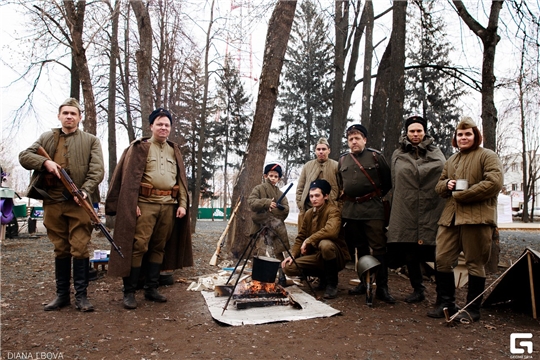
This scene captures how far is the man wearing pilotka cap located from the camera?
14.5 ft

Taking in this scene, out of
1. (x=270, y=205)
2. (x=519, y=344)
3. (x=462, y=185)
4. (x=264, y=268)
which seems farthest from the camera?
(x=270, y=205)

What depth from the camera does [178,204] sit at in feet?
16.0

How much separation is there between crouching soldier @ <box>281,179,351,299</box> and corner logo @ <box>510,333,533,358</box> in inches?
74.0

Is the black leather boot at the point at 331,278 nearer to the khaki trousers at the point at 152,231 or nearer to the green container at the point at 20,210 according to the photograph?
the khaki trousers at the point at 152,231

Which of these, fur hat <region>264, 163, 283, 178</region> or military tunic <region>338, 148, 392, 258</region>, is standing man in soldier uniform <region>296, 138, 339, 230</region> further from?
military tunic <region>338, 148, 392, 258</region>

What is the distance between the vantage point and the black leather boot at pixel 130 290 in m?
4.34

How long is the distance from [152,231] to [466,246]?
3.44 meters

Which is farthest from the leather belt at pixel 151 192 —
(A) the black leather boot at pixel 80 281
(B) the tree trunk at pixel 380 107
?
(B) the tree trunk at pixel 380 107

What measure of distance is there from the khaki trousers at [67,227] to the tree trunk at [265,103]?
124 inches

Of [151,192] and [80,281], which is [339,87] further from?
[80,281]

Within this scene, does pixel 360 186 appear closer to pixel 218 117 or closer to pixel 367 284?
pixel 367 284

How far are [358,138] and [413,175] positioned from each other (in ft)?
2.70

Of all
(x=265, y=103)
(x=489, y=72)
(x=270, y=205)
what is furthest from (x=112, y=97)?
(x=489, y=72)

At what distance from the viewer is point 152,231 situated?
181 inches
